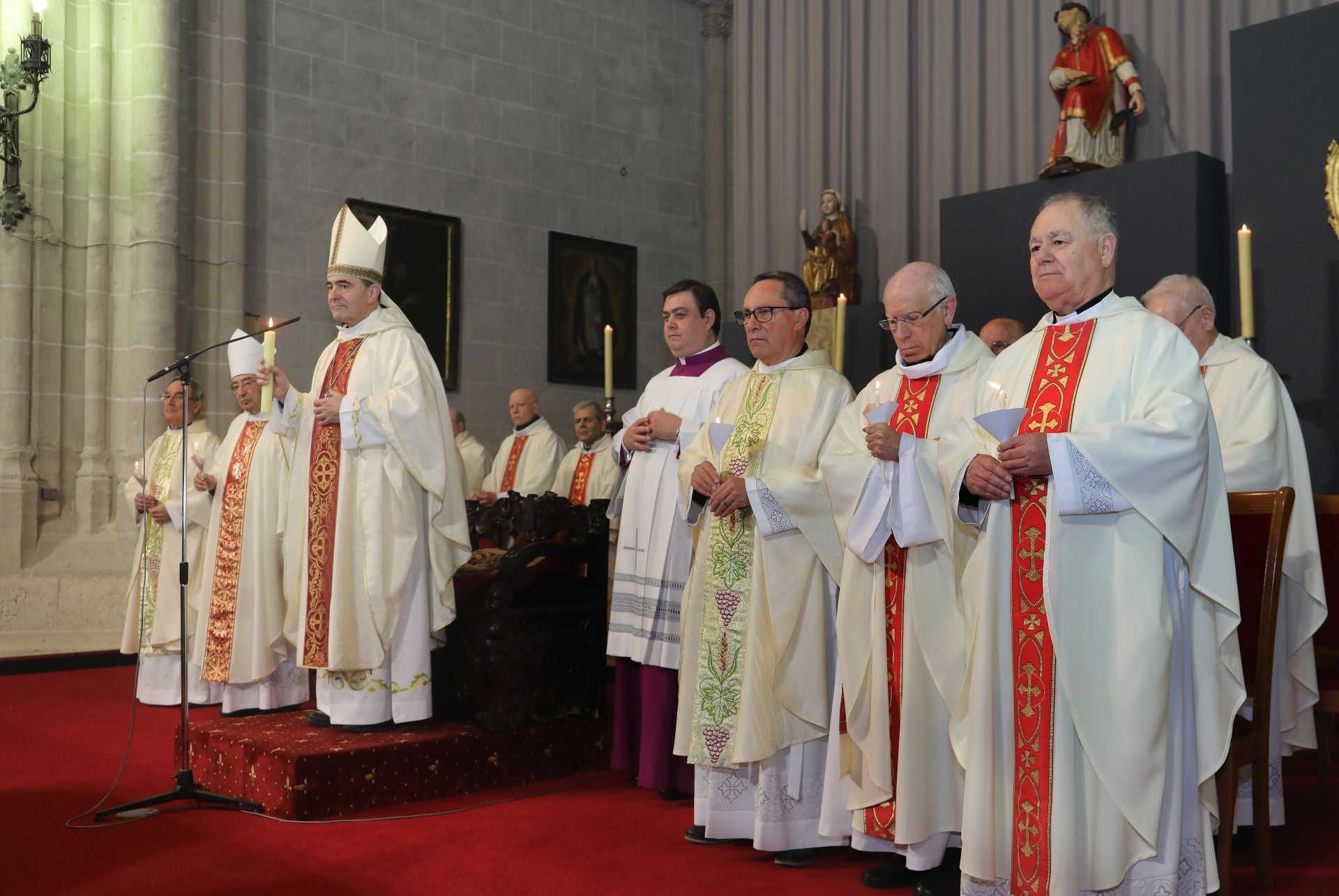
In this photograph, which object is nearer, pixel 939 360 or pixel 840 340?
pixel 939 360

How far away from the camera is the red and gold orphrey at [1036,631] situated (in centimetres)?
314

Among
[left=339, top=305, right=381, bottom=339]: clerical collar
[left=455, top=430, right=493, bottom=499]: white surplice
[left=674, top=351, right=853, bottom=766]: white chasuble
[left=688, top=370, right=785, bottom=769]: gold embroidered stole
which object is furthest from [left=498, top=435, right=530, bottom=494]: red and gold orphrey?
[left=688, top=370, right=785, bottom=769]: gold embroidered stole

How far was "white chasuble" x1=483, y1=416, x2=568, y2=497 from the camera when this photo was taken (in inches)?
405

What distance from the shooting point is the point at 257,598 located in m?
6.43

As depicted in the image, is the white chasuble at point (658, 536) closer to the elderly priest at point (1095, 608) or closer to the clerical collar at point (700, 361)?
the clerical collar at point (700, 361)

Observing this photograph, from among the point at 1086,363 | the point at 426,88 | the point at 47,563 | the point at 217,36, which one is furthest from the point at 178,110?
the point at 1086,363

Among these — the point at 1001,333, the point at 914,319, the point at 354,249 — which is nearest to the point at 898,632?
the point at 914,319

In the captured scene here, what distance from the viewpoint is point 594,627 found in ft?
18.3

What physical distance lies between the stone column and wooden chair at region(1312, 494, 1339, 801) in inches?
386

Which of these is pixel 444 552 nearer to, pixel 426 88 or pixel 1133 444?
pixel 1133 444

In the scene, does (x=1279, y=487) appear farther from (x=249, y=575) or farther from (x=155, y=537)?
(x=155, y=537)

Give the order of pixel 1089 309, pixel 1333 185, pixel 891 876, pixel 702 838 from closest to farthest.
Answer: pixel 1089 309, pixel 891 876, pixel 702 838, pixel 1333 185

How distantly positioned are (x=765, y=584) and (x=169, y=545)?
4567 mm

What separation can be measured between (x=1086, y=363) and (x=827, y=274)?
7.39m
